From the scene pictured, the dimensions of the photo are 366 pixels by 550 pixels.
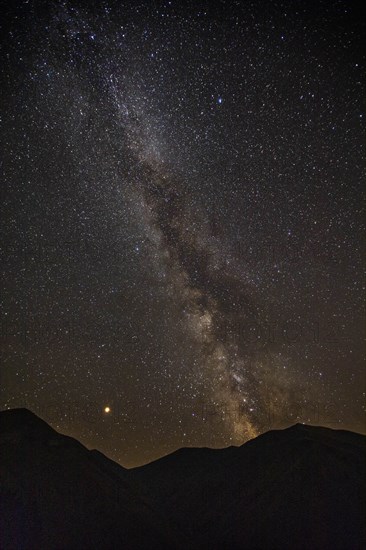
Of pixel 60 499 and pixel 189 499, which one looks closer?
pixel 60 499

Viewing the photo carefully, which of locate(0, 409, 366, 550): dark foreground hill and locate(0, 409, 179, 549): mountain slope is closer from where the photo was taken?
locate(0, 409, 179, 549): mountain slope

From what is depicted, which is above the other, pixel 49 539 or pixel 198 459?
pixel 198 459

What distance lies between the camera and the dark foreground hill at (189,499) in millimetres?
41031

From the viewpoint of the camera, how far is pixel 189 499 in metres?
60.4

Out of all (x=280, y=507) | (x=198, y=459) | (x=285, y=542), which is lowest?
(x=285, y=542)

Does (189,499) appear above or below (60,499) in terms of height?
above

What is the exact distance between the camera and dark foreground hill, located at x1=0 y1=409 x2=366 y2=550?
135 ft

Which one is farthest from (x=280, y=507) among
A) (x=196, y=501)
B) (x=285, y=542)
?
(x=196, y=501)

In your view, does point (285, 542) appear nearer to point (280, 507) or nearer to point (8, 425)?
point (280, 507)

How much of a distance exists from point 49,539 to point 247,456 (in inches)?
1387

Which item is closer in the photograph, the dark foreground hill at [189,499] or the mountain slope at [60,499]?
the mountain slope at [60,499]

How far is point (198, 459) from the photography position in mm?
72438

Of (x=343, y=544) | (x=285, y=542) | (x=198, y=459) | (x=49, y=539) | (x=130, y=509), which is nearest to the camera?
(x=49, y=539)

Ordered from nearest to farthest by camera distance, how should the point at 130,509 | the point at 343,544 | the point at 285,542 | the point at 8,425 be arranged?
the point at 343,544, the point at 285,542, the point at 130,509, the point at 8,425
